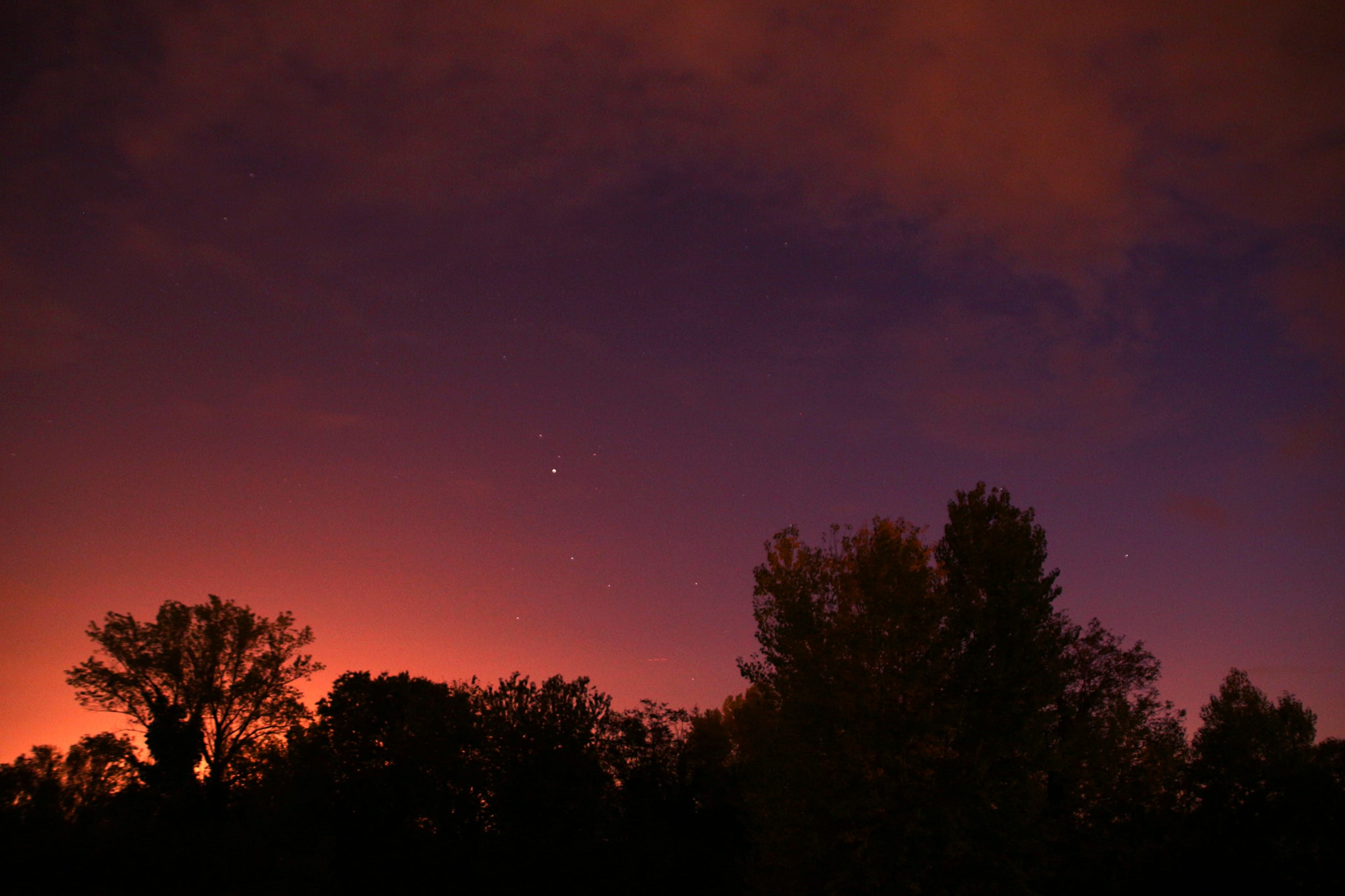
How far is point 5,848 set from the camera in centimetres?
3072

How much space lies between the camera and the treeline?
26234 millimetres

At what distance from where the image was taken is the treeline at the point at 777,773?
26234 mm

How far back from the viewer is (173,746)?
47.8 metres

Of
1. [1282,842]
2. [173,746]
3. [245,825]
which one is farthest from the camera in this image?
[173,746]

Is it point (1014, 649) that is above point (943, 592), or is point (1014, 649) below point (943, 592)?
below

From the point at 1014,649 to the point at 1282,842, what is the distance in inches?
915

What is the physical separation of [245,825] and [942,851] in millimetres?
36450

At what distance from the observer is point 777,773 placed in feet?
93.0

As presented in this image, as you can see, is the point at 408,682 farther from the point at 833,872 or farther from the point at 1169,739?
the point at 1169,739

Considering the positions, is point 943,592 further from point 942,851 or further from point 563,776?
point 563,776

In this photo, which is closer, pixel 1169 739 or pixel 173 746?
pixel 1169 739

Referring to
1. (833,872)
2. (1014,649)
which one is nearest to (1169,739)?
(1014,649)

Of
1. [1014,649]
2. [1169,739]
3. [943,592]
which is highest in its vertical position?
[943,592]

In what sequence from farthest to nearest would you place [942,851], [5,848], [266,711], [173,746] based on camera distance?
[266,711] < [173,746] < [5,848] < [942,851]
